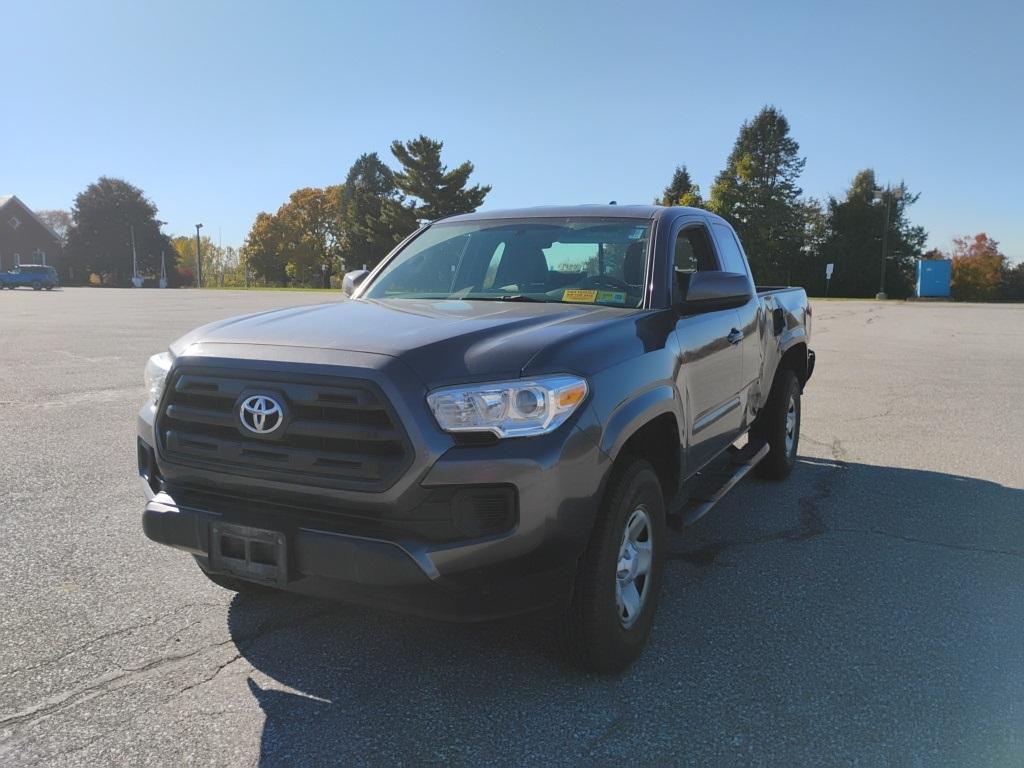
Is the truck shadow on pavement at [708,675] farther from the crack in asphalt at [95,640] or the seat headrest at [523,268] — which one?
the seat headrest at [523,268]

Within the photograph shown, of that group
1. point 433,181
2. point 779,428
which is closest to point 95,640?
point 779,428

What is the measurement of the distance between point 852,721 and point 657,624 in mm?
947

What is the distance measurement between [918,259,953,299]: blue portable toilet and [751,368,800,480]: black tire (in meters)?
51.0

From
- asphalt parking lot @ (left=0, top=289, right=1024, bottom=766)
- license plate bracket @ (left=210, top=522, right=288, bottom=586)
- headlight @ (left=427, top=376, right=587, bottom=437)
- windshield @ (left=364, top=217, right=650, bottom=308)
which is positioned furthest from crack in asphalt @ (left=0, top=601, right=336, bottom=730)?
windshield @ (left=364, top=217, right=650, bottom=308)

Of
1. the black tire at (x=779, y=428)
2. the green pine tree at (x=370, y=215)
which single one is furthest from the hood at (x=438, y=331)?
the green pine tree at (x=370, y=215)

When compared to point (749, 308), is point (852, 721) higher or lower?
lower

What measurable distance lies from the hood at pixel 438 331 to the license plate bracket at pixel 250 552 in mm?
654

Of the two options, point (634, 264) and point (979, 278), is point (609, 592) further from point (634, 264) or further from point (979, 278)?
point (979, 278)

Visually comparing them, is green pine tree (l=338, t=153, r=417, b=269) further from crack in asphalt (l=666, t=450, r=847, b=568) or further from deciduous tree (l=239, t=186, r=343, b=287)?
crack in asphalt (l=666, t=450, r=847, b=568)

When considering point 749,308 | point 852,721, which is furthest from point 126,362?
point 852,721

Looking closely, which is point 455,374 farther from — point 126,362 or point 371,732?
point 126,362

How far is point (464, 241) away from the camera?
14.8ft

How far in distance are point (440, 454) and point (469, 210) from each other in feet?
170

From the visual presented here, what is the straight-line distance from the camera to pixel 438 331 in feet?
9.62
